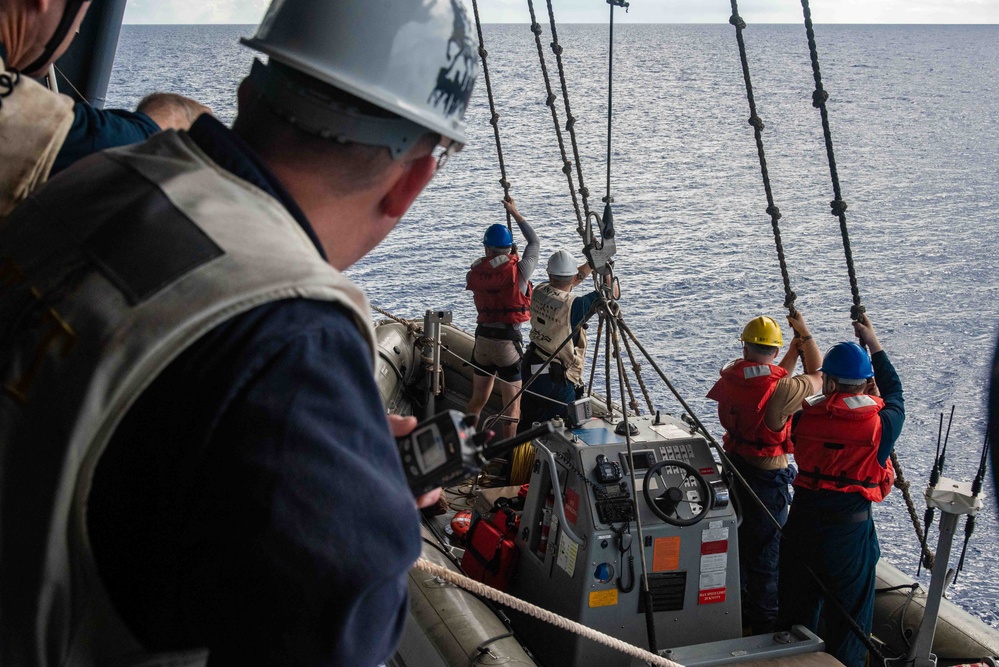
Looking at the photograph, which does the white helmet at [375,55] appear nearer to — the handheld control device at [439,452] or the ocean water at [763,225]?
the handheld control device at [439,452]

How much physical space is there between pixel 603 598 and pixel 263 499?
3.84 m

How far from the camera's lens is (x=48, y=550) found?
31.0 inches

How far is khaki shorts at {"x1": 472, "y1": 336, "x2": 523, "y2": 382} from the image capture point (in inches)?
329

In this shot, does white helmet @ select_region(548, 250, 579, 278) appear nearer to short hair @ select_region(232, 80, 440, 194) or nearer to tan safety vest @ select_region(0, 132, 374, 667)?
short hair @ select_region(232, 80, 440, 194)

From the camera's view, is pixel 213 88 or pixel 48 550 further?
pixel 213 88

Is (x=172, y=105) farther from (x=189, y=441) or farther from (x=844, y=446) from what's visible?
(x=844, y=446)

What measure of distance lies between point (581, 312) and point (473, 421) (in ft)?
19.5

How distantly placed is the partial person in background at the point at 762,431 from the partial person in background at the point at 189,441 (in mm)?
4674

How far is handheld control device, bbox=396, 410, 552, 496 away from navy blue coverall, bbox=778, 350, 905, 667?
4.13m

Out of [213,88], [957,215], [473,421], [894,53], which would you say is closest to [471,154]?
[213,88]

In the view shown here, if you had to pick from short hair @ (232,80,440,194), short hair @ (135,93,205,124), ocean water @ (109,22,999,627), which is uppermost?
short hair @ (135,93,205,124)

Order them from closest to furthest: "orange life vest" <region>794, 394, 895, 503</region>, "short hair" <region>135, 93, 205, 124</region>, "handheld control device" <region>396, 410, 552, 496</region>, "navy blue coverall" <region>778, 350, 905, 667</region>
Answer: "handheld control device" <region>396, 410, 552, 496</region> → "short hair" <region>135, 93, 205, 124</region> → "orange life vest" <region>794, 394, 895, 503</region> → "navy blue coverall" <region>778, 350, 905, 667</region>

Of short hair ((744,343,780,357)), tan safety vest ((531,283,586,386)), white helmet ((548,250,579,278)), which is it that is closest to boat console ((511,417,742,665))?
short hair ((744,343,780,357))

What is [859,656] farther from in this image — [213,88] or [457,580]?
[213,88]
